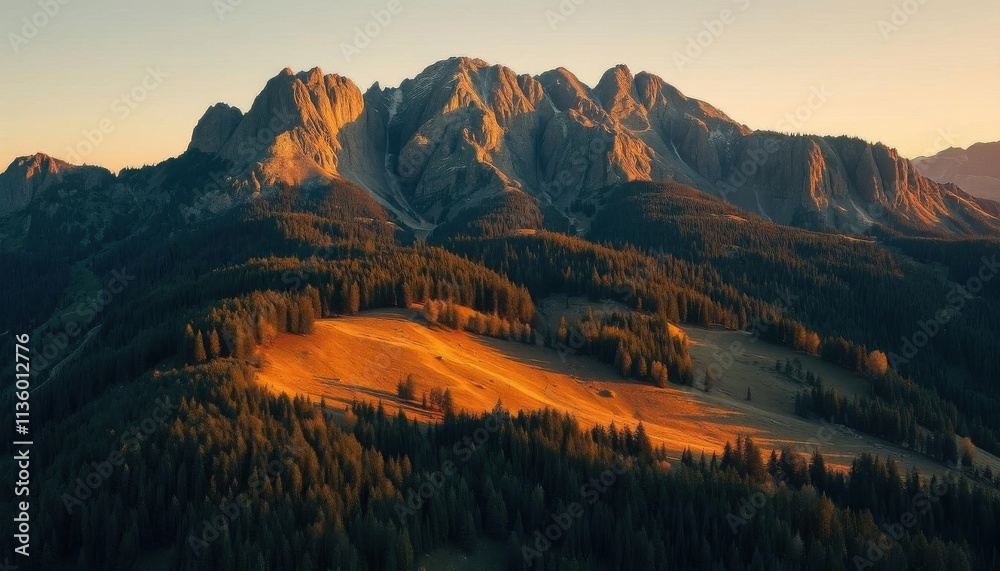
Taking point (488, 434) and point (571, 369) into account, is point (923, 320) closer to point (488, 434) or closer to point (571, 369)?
point (571, 369)

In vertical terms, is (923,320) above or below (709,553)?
above

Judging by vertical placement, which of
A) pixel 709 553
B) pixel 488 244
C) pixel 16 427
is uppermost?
pixel 488 244

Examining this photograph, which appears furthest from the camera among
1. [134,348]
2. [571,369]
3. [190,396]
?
[571,369]

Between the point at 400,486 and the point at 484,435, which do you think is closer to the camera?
the point at 400,486

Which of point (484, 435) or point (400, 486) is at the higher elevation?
point (484, 435)

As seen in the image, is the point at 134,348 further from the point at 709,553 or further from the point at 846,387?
the point at 846,387

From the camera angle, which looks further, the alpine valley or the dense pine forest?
the alpine valley

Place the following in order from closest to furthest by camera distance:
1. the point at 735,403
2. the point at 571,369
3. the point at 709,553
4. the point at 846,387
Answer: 1. the point at 709,553
2. the point at 735,403
3. the point at 571,369
4. the point at 846,387

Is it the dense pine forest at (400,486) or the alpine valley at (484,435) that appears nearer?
the dense pine forest at (400,486)

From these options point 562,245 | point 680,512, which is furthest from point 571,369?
point 562,245

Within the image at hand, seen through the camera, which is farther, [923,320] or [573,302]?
[923,320]
